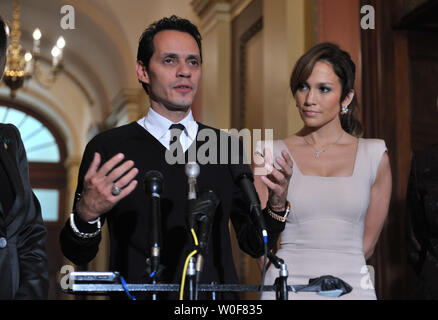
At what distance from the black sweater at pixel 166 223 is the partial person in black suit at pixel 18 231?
0.30 feet

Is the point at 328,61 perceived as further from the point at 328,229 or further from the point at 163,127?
the point at 163,127

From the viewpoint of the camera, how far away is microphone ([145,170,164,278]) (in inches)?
58.5

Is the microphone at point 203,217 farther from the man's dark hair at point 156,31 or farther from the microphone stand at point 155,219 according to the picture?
the man's dark hair at point 156,31

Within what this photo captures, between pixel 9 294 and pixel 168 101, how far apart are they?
0.77 meters

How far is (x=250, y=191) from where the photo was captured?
64.2 inches

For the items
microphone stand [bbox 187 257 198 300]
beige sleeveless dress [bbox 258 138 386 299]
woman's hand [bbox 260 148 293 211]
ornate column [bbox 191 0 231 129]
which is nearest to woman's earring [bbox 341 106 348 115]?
beige sleeveless dress [bbox 258 138 386 299]

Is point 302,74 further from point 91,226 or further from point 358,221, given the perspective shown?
point 91,226

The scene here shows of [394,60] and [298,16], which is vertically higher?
[298,16]

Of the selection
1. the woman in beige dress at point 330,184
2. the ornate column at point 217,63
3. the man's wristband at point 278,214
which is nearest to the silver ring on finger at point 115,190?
the man's wristband at point 278,214

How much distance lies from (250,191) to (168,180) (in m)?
0.47

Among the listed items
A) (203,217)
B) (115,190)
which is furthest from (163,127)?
(203,217)

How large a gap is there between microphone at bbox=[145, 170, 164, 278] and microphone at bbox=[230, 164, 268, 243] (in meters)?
0.21
